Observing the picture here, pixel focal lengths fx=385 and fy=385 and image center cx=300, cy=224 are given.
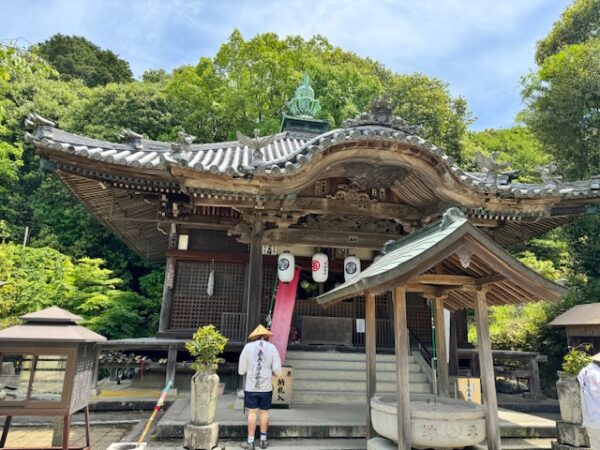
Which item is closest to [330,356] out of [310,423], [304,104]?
[310,423]

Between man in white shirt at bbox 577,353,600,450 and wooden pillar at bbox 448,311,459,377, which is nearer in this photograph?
man in white shirt at bbox 577,353,600,450

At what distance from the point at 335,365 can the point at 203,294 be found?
3857mm

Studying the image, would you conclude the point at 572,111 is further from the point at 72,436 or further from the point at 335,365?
the point at 72,436

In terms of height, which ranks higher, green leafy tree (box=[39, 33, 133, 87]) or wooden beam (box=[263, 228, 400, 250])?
green leafy tree (box=[39, 33, 133, 87])

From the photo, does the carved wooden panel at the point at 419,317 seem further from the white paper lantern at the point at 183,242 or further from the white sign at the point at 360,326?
the white paper lantern at the point at 183,242

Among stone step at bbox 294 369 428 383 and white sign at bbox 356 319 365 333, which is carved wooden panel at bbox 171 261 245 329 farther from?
white sign at bbox 356 319 365 333

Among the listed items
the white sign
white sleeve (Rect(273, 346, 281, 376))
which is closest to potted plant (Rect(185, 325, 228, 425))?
white sleeve (Rect(273, 346, 281, 376))

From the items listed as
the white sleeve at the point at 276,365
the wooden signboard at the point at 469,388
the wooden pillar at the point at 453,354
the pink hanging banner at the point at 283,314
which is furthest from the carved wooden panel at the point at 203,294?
the wooden signboard at the point at 469,388

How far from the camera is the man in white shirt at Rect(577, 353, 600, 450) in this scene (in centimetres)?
493

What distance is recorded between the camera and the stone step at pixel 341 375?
8.61 m

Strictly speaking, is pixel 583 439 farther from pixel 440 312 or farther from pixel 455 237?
pixel 455 237

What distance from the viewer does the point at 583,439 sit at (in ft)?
17.9

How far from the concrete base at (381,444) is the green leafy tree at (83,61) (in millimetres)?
42325

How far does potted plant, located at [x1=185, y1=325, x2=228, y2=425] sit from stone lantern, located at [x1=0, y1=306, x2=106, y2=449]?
1371 mm
